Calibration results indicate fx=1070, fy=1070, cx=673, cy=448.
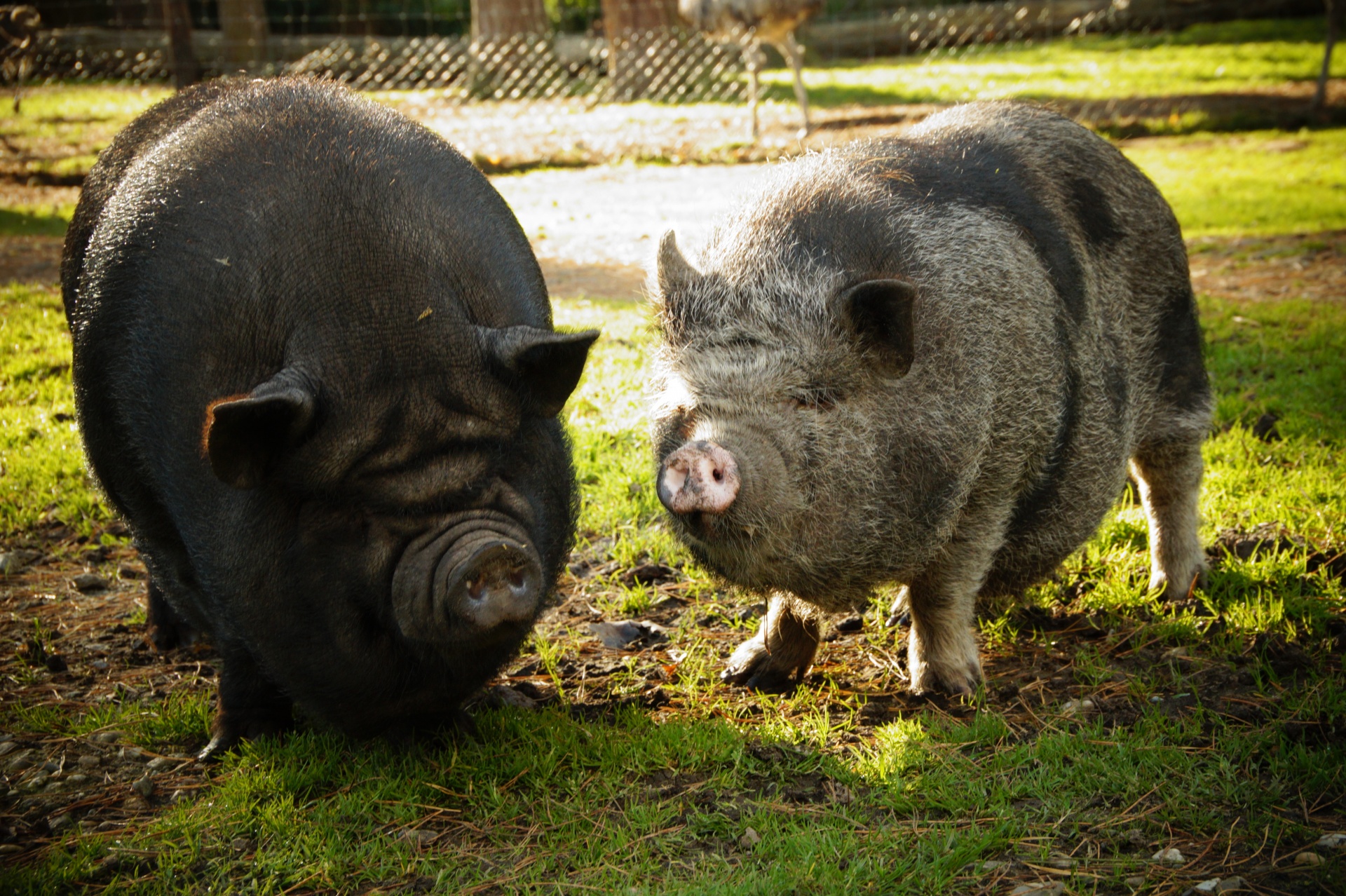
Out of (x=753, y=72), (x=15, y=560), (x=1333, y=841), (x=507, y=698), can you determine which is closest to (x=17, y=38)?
(x=753, y=72)

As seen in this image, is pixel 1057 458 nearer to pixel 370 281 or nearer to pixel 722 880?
pixel 722 880

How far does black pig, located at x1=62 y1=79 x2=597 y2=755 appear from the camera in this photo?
3008 mm

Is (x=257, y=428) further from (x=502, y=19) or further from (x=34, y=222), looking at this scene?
(x=502, y=19)

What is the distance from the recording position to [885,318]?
11.3ft

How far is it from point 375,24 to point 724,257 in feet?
74.0

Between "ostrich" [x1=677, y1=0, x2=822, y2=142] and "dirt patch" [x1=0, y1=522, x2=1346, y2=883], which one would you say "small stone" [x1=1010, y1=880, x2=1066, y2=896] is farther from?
"ostrich" [x1=677, y1=0, x2=822, y2=142]

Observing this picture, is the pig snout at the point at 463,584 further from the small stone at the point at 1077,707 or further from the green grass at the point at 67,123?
the green grass at the point at 67,123

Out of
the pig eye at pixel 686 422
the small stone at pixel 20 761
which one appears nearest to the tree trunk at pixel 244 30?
A: the small stone at pixel 20 761

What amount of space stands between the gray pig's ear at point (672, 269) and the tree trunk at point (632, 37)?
573 inches

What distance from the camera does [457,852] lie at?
3.26m

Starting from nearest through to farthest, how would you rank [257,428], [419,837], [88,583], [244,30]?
1. [257,428]
2. [419,837]
3. [88,583]
4. [244,30]

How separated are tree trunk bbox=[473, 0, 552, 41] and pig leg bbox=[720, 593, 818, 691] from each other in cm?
1584

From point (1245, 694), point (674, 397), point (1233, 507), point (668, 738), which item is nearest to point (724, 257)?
point (674, 397)

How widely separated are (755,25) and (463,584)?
14.4 meters
